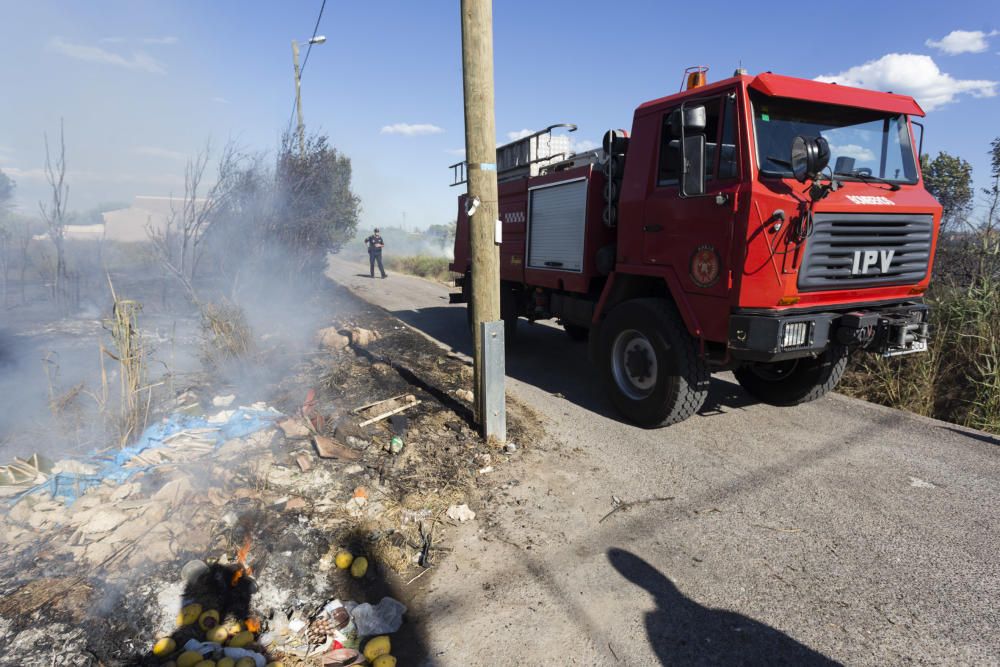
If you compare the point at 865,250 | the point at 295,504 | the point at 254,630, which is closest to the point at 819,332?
the point at 865,250

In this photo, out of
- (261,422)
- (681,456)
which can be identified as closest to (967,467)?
(681,456)

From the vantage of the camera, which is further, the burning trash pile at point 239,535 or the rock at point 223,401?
the rock at point 223,401

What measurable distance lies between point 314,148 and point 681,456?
1108cm

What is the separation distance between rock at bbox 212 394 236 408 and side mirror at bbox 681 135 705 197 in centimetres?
451

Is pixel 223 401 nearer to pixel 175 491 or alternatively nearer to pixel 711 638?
pixel 175 491

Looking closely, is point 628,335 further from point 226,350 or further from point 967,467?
point 226,350

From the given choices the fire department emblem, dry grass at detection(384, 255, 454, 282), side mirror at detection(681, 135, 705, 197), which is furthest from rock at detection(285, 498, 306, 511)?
dry grass at detection(384, 255, 454, 282)

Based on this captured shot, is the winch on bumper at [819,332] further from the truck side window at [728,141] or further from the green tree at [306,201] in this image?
the green tree at [306,201]

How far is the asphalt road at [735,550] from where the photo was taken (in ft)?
7.80

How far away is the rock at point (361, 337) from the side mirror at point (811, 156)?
5.71m

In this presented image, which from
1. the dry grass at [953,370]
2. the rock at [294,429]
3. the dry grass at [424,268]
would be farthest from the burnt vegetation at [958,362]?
the dry grass at [424,268]

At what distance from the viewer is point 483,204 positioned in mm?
4168

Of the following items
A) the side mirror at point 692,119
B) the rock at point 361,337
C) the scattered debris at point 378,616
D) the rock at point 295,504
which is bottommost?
the scattered debris at point 378,616

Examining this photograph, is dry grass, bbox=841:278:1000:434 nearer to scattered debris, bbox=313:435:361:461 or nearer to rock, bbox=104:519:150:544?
scattered debris, bbox=313:435:361:461
